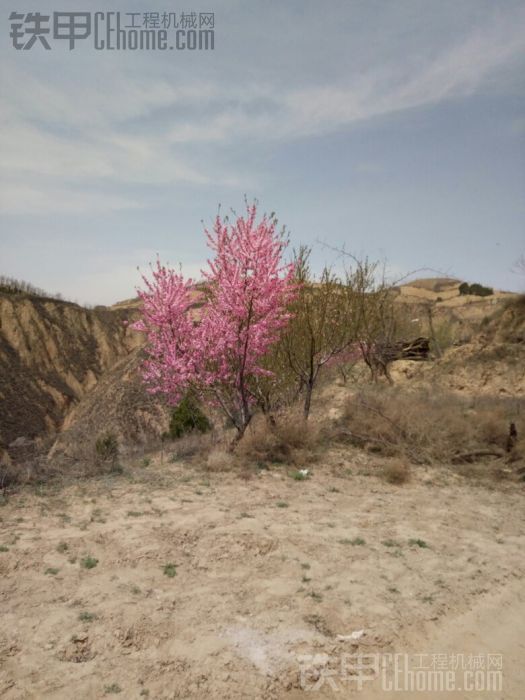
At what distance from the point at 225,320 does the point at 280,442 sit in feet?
9.25

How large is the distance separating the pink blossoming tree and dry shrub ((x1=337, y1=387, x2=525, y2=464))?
9.05 feet

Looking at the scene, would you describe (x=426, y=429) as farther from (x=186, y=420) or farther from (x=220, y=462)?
(x=186, y=420)

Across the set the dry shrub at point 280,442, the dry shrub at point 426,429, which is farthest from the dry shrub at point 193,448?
the dry shrub at point 426,429

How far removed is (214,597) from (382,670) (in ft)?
5.32

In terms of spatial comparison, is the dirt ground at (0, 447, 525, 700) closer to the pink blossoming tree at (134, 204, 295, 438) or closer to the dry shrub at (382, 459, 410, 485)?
the dry shrub at (382, 459, 410, 485)

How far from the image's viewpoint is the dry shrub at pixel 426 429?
10.2m

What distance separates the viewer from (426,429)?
34.9ft

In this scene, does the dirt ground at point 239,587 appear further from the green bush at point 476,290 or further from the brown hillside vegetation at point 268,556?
the green bush at point 476,290

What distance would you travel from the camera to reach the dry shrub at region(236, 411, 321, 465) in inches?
384

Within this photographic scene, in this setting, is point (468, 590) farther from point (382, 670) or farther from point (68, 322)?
point (68, 322)

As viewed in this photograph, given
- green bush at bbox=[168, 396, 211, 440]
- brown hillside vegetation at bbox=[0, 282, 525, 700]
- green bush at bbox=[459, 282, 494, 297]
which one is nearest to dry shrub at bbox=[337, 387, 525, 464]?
brown hillside vegetation at bbox=[0, 282, 525, 700]

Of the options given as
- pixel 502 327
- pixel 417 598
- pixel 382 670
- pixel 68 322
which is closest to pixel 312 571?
pixel 417 598

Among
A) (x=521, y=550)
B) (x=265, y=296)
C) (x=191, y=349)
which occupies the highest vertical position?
(x=265, y=296)

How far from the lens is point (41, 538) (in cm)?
578
